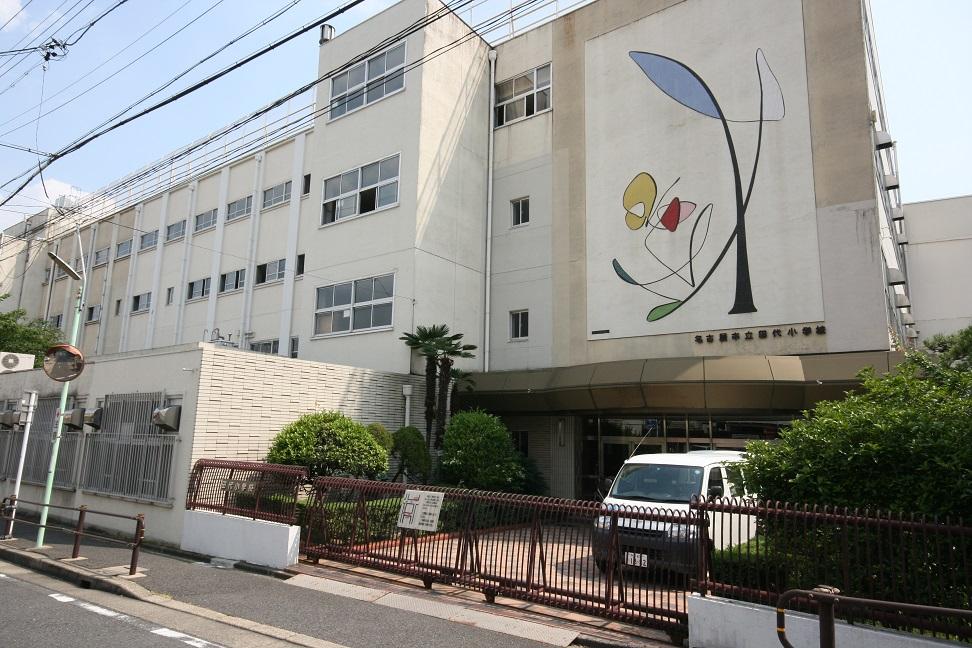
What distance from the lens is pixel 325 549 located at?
10859 mm

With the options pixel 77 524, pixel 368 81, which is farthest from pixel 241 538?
pixel 368 81

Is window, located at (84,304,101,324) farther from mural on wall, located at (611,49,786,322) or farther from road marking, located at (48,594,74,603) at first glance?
mural on wall, located at (611,49,786,322)

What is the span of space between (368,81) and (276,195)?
6.77 m

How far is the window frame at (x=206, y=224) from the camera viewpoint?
89.2 feet

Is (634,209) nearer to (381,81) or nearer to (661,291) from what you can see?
(661,291)

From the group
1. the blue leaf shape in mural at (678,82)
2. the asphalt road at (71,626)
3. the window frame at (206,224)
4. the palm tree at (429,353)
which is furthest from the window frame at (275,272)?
the asphalt road at (71,626)

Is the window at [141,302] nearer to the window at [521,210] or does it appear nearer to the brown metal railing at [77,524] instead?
the brown metal railing at [77,524]

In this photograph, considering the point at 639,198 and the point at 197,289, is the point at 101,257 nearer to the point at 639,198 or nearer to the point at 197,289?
the point at 197,289

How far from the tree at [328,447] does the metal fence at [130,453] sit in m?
2.14

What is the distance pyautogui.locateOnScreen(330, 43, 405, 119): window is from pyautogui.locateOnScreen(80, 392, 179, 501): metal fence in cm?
1147

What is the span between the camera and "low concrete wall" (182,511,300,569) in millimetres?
10648

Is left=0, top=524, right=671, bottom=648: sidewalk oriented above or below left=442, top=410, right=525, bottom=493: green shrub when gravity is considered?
below

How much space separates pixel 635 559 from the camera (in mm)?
7699

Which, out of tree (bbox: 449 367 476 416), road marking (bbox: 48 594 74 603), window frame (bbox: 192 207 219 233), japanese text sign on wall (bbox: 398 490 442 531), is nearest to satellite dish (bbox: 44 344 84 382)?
road marking (bbox: 48 594 74 603)
